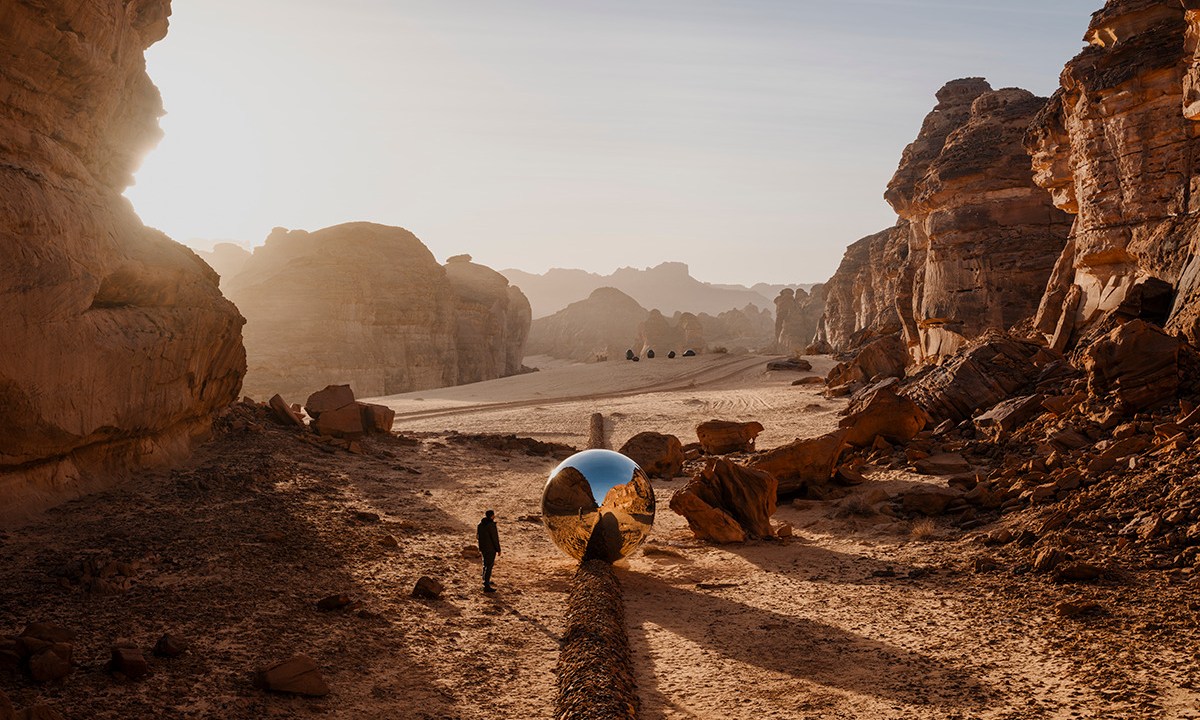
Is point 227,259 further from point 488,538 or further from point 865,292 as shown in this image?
point 488,538

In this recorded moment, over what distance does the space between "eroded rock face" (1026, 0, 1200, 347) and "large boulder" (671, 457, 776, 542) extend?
938cm

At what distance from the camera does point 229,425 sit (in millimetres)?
17078

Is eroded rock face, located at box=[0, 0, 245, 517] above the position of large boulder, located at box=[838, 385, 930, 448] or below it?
above

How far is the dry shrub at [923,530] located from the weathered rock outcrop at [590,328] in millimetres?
102647

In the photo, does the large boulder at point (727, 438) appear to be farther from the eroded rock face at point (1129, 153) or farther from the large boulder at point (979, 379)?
the eroded rock face at point (1129, 153)

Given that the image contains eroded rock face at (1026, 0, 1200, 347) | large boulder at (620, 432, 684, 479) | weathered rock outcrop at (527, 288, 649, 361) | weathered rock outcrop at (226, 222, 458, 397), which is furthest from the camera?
weathered rock outcrop at (527, 288, 649, 361)

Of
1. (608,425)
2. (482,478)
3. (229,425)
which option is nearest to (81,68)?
(229,425)

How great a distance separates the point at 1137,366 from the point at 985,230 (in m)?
18.6

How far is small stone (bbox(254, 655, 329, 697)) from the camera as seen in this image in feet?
19.4

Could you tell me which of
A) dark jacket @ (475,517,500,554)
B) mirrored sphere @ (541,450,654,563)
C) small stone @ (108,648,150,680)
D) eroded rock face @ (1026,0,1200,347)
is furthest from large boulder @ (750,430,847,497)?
small stone @ (108,648,150,680)

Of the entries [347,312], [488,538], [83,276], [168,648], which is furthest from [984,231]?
[347,312]

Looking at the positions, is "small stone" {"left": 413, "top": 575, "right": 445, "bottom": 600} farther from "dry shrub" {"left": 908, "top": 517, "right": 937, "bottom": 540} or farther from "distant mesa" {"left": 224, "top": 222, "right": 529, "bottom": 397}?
"distant mesa" {"left": 224, "top": 222, "right": 529, "bottom": 397}

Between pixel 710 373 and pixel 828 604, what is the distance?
4467cm

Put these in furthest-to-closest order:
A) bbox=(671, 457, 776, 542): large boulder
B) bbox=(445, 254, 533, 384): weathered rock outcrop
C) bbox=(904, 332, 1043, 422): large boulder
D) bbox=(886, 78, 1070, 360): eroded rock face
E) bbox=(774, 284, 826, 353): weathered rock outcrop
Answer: bbox=(774, 284, 826, 353): weathered rock outcrop, bbox=(445, 254, 533, 384): weathered rock outcrop, bbox=(886, 78, 1070, 360): eroded rock face, bbox=(904, 332, 1043, 422): large boulder, bbox=(671, 457, 776, 542): large boulder
